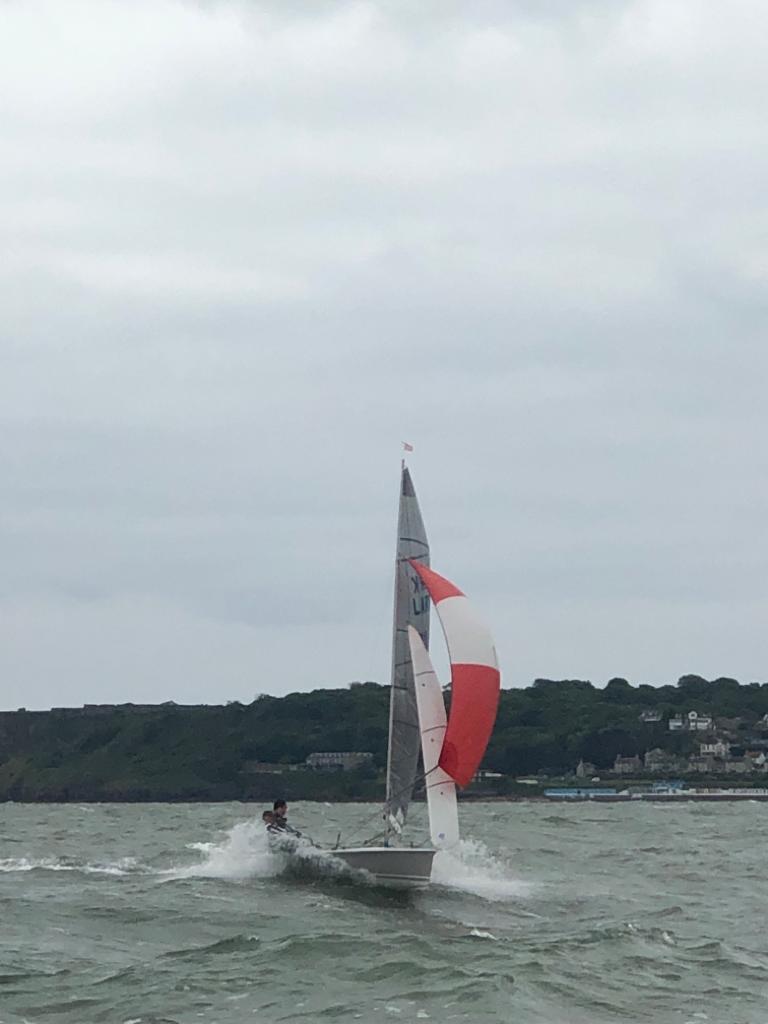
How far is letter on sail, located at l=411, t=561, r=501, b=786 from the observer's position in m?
34.5

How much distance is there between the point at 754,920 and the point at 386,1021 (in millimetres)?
13557

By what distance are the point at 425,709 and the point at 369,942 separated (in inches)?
299

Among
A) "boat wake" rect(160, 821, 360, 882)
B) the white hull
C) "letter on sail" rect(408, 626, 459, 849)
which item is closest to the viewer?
the white hull

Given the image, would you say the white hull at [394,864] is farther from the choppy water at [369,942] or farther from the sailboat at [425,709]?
the choppy water at [369,942]

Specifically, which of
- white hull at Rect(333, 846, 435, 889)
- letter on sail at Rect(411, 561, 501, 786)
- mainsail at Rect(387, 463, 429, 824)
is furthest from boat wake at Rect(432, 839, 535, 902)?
letter on sail at Rect(411, 561, 501, 786)

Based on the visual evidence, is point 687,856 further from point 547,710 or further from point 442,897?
point 547,710

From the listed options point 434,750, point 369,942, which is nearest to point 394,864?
point 434,750

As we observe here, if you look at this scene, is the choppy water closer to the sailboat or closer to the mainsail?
the sailboat

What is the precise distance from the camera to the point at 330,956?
27.6m

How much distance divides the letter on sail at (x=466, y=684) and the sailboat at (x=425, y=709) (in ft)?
0.06

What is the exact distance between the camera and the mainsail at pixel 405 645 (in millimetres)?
35906

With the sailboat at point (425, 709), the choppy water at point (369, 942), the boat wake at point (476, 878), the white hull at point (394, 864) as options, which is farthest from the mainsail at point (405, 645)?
the choppy water at point (369, 942)

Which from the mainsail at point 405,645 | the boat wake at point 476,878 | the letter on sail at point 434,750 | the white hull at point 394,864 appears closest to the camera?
the white hull at point 394,864

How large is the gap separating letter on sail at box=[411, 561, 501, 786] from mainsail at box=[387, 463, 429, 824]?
120 centimetres
